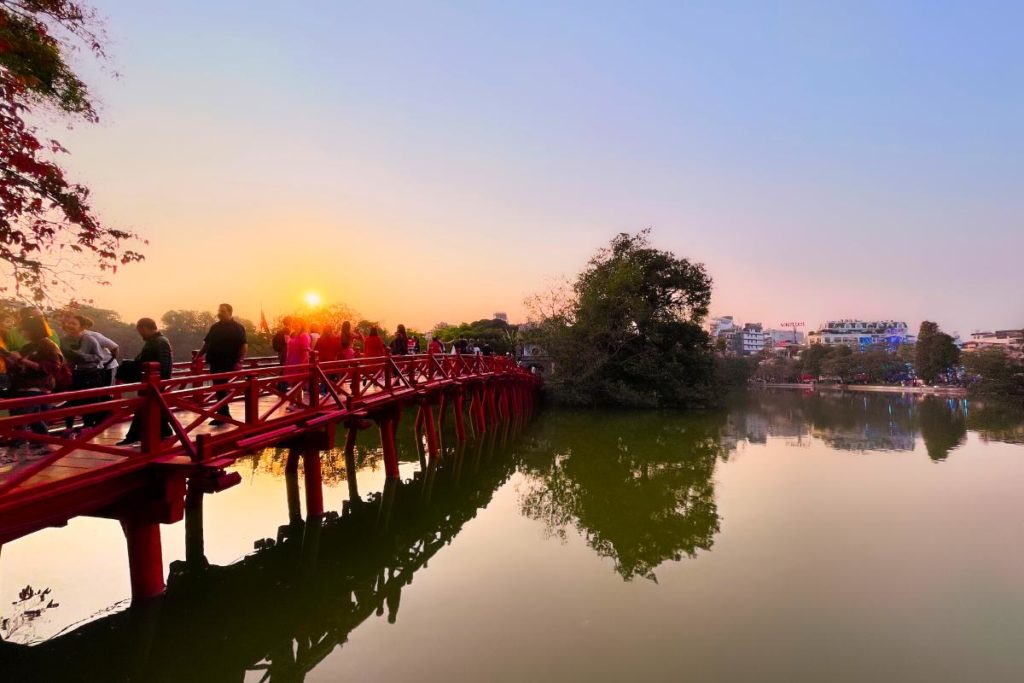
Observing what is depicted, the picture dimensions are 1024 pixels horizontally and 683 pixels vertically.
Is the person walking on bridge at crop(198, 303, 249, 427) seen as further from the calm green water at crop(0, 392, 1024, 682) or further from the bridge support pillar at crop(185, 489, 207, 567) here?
the calm green water at crop(0, 392, 1024, 682)

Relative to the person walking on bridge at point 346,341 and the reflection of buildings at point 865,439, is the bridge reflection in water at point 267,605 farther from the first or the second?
the reflection of buildings at point 865,439

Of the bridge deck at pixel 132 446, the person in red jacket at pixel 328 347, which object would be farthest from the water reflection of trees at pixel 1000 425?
the bridge deck at pixel 132 446

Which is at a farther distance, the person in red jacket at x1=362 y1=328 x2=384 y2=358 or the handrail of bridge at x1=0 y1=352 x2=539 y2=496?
the person in red jacket at x1=362 y1=328 x2=384 y2=358

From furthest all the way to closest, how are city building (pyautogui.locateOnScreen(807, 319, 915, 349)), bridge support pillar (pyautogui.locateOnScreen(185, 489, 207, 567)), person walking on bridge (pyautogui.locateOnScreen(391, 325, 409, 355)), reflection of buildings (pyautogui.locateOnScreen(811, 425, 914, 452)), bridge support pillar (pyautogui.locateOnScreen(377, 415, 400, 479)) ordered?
city building (pyautogui.locateOnScreen(807, 319, 915, 349))
reflection of buildings (pyautogui.locateOnScreen(811, 425, 914, 452))
person walking on bridge (pyautogui.locateOnScreen(391, 325, 409, 355))
bridge support pillar (pyautogui.locateOnScreen(377, 415, 400, 479))
bridge support pillar (pyautogui.locateOnScreen(185, 489, 207, 567))

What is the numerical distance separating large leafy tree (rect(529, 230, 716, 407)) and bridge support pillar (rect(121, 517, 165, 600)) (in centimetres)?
3210

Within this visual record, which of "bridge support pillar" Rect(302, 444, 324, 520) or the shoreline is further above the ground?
"bridge support pillar" Rect(302, 444, 324, 520)

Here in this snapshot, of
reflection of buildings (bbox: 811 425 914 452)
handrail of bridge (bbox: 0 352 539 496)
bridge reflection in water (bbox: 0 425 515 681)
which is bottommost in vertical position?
reflection of buildings (bbox: 811 425 914 452)

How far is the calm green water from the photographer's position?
621 cm

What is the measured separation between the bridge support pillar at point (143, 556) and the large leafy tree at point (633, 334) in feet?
105

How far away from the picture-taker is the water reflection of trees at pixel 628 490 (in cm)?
1045

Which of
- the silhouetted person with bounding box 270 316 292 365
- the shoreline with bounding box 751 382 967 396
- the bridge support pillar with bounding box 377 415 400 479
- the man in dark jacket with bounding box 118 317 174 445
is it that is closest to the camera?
the man in dark jacket with bounding box 118 317 174 445

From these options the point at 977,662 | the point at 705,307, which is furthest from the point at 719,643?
the point at 705,307

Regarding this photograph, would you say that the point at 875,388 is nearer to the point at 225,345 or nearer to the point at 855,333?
the point at 855,333

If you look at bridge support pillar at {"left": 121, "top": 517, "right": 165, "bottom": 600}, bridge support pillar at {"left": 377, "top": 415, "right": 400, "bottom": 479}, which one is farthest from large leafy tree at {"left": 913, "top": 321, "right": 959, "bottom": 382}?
bridge support pillar at {"left": 121, "top": 517, "right": 165, "bottom": 600}
